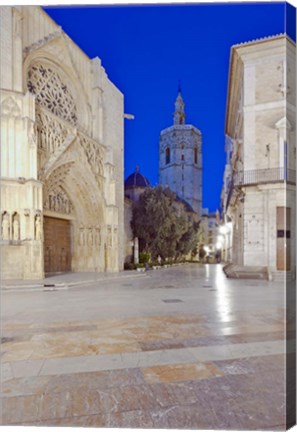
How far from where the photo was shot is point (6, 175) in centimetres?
1060

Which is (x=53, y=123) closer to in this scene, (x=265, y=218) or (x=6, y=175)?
(x=6, y=175)

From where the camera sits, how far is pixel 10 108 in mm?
10797

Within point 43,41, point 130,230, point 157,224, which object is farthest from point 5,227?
point 157,224

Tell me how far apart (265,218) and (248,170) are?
221 centimetres

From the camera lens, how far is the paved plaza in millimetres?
2070

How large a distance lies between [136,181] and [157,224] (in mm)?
8700

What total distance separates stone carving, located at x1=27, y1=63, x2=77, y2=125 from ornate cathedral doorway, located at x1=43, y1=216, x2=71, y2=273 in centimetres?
507

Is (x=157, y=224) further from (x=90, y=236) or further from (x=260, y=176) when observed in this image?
(x=260, y=176)

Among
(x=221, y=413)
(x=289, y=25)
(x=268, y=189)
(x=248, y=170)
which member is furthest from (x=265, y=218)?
(x=221, y=413)

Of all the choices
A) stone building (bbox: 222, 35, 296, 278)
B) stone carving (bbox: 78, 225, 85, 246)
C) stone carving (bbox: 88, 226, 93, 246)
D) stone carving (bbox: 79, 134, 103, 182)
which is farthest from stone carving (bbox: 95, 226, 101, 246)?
Result: stone building (bbox: 222, 35, 296, 278)

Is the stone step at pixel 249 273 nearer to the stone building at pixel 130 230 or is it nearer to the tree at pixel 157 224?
the stone building at pixel 130 230

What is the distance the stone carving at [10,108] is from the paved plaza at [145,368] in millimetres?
8252

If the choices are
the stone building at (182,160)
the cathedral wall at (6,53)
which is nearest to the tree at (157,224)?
the stone building at (182,160)

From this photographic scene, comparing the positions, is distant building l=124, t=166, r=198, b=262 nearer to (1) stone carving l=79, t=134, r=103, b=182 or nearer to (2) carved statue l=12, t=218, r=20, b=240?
(1) stone carving l=79, t=134, r=103, b=182
